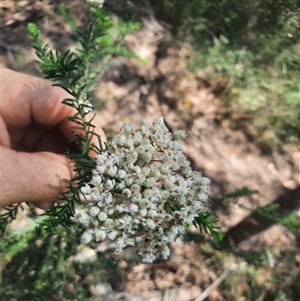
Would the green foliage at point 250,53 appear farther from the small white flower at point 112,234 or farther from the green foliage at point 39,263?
the small white flower at point 112,234

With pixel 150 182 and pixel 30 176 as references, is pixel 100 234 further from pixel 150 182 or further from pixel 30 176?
pixel 30 176

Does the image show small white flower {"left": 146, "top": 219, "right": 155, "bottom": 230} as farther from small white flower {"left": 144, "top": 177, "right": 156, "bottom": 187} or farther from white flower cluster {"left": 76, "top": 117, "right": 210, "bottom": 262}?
small white flower {"left": 144, "top": 177, "right": 156, "bottom": 187}

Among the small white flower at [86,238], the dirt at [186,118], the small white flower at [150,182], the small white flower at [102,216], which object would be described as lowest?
the dirt at [186,118]

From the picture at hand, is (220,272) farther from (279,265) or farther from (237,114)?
(237,114)

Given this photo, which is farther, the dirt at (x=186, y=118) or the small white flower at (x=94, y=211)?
the dirt at (x=186, y=118)

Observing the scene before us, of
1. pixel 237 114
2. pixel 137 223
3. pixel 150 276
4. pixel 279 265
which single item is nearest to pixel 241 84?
pixel 237 114

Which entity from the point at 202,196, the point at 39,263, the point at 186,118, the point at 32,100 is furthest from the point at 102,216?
the point at 186,118

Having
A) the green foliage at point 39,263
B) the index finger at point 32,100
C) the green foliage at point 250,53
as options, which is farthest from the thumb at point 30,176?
the green foliage at point 250,53
